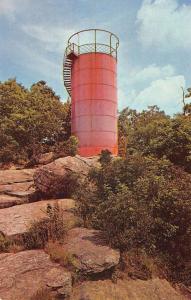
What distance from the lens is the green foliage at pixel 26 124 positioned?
24.0 meters

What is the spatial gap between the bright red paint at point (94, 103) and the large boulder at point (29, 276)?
16352 mm

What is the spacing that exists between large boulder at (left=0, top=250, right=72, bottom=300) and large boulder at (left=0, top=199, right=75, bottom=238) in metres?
1.12

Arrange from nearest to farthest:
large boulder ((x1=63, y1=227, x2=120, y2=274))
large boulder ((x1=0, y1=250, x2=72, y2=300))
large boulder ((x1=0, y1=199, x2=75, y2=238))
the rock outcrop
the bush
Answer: large boulder ((x1=0, y1=250, x2=72, y2=300))
large boulder ((x1=63, y1=227, x2=120, y2=274))
the bush
large boulder ((x1=0, y1=199, x2=75, y2=238))
the rock outcrop

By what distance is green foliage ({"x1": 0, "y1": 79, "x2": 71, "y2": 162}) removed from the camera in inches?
944

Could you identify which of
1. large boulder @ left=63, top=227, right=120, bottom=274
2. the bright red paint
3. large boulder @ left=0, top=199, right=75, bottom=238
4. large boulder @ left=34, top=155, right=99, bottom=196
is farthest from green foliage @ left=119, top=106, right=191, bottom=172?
the bright red paint

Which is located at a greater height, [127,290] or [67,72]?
[67,72]

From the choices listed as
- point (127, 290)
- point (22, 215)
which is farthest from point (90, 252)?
point (22, 215)

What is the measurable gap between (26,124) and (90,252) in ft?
54.5

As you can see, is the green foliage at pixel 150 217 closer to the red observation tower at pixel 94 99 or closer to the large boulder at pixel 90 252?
the large boulder at pixel 90 252

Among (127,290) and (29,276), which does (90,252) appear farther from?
(29,276)

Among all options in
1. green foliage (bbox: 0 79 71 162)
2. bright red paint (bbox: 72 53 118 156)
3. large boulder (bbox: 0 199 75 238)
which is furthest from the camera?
bright red paint (bbox: 72 53 118 156)

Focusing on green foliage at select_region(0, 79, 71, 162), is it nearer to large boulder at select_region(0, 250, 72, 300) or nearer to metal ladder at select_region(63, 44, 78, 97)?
metal ladder at select_region(63, 44, 78, 97)

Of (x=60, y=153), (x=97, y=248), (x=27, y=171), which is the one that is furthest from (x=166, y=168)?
(x=60, y=153)

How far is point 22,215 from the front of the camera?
38.9 feet
